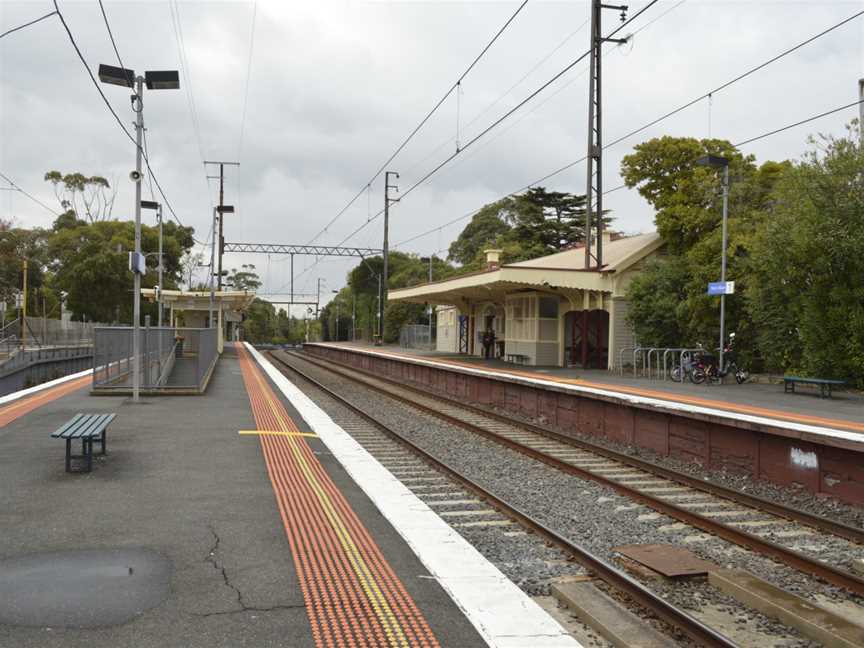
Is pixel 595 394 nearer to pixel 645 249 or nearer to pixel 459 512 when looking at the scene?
pixel 459 512

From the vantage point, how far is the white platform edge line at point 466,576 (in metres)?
4.29

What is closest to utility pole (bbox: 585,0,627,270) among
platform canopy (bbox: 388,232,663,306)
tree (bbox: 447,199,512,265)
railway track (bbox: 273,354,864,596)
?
platform canopy (bbox: 388,232,663,306)

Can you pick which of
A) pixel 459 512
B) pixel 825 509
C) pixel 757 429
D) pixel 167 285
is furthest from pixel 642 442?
pixel 167 285

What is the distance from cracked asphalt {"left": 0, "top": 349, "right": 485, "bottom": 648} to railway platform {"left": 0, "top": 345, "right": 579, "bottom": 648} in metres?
0.02

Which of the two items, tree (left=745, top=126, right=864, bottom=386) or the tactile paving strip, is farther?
tree (left=745, top=126, right=864, bottom=386)

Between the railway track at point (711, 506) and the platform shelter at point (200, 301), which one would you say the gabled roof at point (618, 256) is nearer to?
the railway track at point (711, 506)

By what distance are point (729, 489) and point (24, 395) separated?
14.4 m

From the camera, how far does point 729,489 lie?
27.8 feet

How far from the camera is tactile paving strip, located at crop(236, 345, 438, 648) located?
13.9 ft

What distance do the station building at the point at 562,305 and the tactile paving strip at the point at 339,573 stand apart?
57.7ft

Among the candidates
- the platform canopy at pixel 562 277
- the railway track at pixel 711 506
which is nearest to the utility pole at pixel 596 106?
the platform canopy at pixel 562 277

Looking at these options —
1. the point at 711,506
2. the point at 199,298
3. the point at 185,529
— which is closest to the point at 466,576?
the point at 185,529

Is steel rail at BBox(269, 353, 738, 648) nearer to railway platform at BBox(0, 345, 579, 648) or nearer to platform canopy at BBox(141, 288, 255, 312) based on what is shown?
railway platform at BBox(0, 345, 579, 648)

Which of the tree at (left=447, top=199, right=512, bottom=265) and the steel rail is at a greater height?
the tree at (left=447, top=199, right=512, bottom=265)
